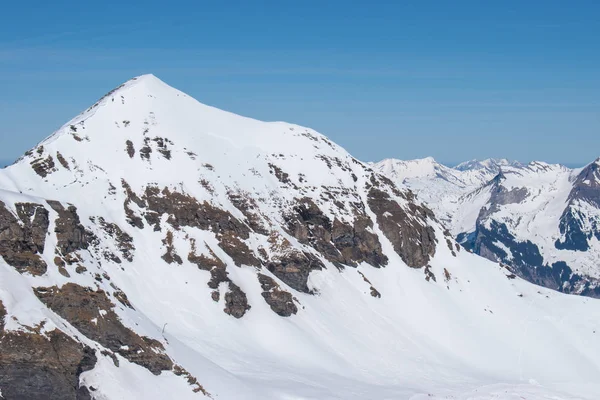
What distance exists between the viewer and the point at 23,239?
64.1 meters

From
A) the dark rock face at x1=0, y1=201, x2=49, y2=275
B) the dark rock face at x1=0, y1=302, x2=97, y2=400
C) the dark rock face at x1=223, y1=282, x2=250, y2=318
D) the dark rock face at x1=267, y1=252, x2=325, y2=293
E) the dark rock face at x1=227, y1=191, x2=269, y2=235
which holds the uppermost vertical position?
the dark rock face at x1=227, y1=191, x2=269, y2=235

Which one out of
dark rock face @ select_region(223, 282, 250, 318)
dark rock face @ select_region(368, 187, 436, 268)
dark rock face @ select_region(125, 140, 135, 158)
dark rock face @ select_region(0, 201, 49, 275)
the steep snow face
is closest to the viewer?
dark rock face @ select_region(0, 201, 49, 275)

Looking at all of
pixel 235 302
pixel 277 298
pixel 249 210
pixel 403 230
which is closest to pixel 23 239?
pixel 235 302

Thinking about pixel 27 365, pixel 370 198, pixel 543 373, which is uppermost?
pixel 370 198

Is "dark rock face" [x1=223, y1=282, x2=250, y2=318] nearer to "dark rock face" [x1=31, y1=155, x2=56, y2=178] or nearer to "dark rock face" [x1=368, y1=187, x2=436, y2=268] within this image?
"dark rock face" [x1=31, y1=155, x2=56, y2=178]

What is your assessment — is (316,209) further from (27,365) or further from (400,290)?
(27,365)

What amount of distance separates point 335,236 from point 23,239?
6431cm

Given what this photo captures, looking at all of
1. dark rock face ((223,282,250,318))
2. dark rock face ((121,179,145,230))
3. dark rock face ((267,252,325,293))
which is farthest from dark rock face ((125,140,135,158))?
dark rock face ((223,282,250,318))

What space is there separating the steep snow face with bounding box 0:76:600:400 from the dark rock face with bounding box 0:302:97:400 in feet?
0.36

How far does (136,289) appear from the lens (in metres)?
83.6

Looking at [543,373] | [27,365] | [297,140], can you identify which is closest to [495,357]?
[543,373]

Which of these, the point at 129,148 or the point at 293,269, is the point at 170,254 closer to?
the point at 293,269

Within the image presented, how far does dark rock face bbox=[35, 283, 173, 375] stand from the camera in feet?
199

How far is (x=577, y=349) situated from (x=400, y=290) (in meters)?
33.2
